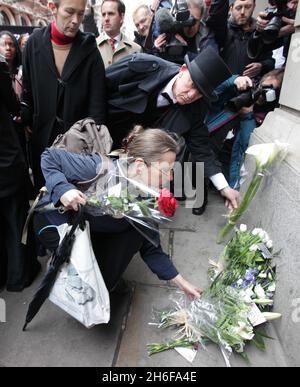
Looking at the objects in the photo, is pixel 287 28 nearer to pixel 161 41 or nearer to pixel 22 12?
pixel 161 41

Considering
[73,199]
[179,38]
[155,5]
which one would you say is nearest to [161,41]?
[179,38]

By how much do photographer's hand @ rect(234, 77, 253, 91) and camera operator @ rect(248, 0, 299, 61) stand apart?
0.52m

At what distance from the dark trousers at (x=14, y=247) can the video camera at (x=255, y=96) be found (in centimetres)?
193

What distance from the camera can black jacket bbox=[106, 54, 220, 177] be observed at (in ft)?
7.32

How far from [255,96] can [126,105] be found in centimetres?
118

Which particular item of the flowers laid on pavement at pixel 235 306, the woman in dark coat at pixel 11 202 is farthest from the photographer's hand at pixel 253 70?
the woman in dark coat at pixel 11 202

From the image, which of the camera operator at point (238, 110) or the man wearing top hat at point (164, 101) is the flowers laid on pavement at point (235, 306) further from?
the camera operator at point (238, 110)

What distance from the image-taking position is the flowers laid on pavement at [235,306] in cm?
173

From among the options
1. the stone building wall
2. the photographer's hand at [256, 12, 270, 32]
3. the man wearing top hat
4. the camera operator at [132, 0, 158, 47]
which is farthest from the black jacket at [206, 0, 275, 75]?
the stone building wall

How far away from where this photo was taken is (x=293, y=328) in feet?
5.34

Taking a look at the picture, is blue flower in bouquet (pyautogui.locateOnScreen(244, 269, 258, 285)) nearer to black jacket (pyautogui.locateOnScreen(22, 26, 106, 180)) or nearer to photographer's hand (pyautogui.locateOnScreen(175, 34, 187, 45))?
black jacket (pyautogui.locateOnScreen(22, 26, 106, 180))

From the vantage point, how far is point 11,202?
2.02 m

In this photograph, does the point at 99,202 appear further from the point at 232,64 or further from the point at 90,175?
the point at 232,64

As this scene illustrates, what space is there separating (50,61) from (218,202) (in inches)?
84.4
